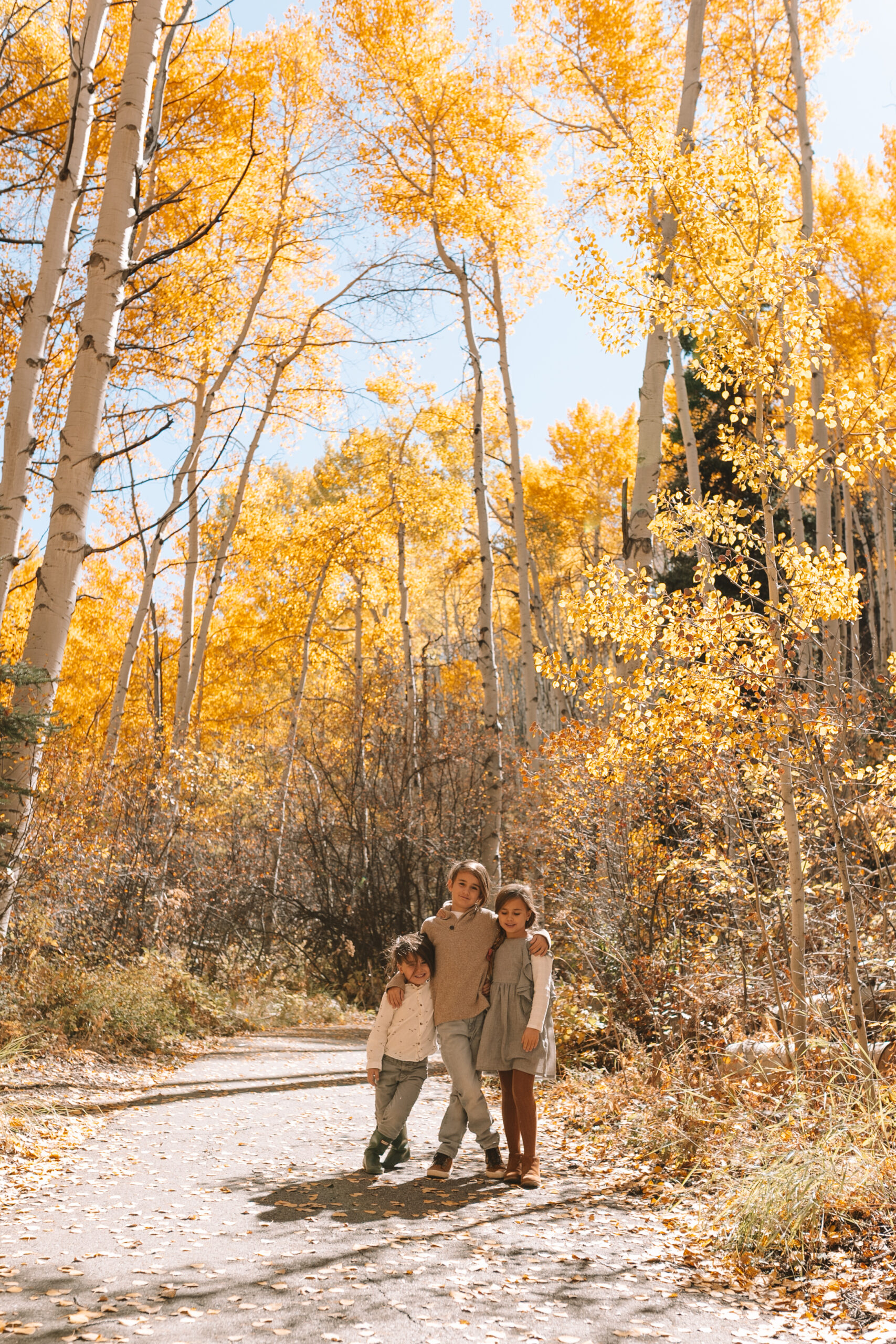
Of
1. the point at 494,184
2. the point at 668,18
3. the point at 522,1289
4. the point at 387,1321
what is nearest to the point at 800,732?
the point at 522,1289

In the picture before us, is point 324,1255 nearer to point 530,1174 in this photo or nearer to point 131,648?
point 530,1174

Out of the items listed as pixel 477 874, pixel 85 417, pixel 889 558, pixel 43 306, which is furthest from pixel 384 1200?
pixel 889 558

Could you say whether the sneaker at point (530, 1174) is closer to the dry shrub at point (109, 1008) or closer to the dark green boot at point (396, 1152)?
→ the dark green boot at point (396, 1152)

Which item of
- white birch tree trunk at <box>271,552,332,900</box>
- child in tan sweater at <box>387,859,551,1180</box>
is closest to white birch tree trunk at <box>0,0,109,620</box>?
child in tan sweater at <box>387,859,551,1180</box>

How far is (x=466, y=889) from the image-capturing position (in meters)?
4.39

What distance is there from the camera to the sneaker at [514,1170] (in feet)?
13.8

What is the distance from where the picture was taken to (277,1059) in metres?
7.95

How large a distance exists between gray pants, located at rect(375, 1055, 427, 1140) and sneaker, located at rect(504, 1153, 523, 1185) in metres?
0.51

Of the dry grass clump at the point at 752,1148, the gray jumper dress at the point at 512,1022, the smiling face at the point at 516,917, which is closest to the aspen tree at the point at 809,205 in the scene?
the dry grass clump at the point at 752,1148

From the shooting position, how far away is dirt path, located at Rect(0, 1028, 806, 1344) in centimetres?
258

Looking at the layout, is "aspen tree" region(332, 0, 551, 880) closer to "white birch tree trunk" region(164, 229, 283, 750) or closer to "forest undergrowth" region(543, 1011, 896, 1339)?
"white birch tree trunk" region(164, 229, 283, 750)

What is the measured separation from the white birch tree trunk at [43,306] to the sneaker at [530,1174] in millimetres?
3819

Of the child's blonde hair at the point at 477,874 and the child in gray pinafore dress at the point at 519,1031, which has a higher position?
the child's blonde hair at the point at 477,874

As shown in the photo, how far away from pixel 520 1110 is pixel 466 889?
3.22 ft
